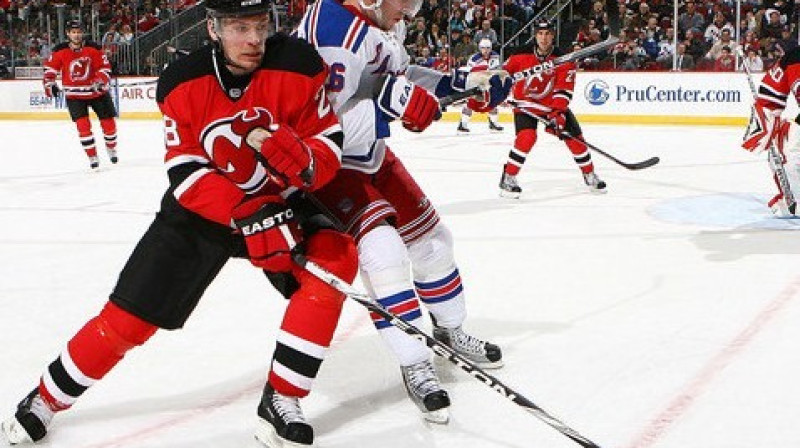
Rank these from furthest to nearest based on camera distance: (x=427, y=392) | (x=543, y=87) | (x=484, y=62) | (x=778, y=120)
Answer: (x=484, y=62) → (x=543, y=87) → (x=778, y=120) → (x=427, y=392)

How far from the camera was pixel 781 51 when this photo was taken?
9.63 metres

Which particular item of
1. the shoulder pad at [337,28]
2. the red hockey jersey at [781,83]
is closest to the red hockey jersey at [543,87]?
the red hockey jersey at [781,83]

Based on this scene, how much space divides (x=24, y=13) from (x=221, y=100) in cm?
1324

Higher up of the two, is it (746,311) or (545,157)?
(746,311)

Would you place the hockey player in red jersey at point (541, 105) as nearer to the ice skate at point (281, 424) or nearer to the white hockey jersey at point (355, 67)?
the white hockey jersey at point (355, 67)

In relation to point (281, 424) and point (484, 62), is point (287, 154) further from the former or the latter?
point (484, 62)

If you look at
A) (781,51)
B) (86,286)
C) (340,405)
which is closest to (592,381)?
(340,405)

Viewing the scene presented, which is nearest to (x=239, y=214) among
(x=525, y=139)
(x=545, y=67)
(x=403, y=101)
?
(x=403, y=101)

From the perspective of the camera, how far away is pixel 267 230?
78.6 inches

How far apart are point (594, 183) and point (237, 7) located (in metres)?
4.34

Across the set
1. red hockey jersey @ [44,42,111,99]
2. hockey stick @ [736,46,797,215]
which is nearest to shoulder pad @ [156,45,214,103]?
hockey stick @ [736,46,797,215]

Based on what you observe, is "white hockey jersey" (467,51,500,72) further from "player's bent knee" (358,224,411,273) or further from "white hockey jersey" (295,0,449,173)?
"player's bent knee" (358,224,411,273)

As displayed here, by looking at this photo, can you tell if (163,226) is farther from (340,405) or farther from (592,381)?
(592,381)

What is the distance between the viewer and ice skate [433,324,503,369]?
2.71 meters
